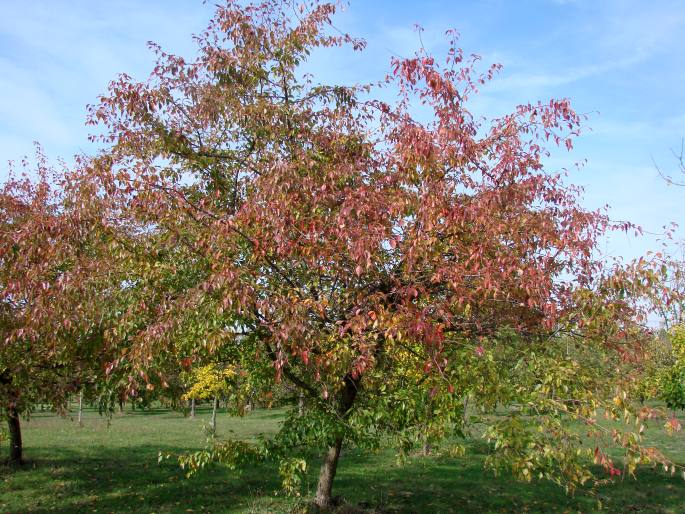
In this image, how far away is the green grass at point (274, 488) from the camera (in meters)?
11.3

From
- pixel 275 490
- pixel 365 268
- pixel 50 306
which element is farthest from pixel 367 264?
pixel 275 490

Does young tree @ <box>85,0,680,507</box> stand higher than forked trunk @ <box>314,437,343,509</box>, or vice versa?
young tree @ <box>85,0,680,507</box>

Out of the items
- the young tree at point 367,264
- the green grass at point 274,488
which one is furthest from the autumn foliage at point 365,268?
the green grass at point 274,488

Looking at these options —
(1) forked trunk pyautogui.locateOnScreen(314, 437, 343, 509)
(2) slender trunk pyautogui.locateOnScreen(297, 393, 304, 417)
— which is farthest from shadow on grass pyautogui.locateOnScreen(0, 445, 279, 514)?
(2) slender trunk pyautogui.locateOnScreen(297, 393, 304, 417)

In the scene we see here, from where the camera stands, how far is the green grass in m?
11.3

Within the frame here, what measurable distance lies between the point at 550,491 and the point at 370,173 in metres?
9.70

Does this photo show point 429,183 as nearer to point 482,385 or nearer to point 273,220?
point 273,220

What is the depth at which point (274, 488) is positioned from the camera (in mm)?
13078

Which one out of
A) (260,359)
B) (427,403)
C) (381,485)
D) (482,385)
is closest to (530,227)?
(482,385)

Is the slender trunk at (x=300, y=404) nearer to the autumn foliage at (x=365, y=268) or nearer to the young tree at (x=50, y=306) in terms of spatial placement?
the autumn foliage at (x=365, y=268)

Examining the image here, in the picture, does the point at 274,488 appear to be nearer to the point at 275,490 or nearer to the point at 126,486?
the point at 275,490

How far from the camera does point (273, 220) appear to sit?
6270 mm

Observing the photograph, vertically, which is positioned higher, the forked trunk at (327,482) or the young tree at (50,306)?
the young tree at (50,306)

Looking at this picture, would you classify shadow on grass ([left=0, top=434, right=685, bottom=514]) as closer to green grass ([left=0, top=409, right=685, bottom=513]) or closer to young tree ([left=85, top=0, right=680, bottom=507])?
green grass ([left=0, top=409, right=685, bottom=513])
